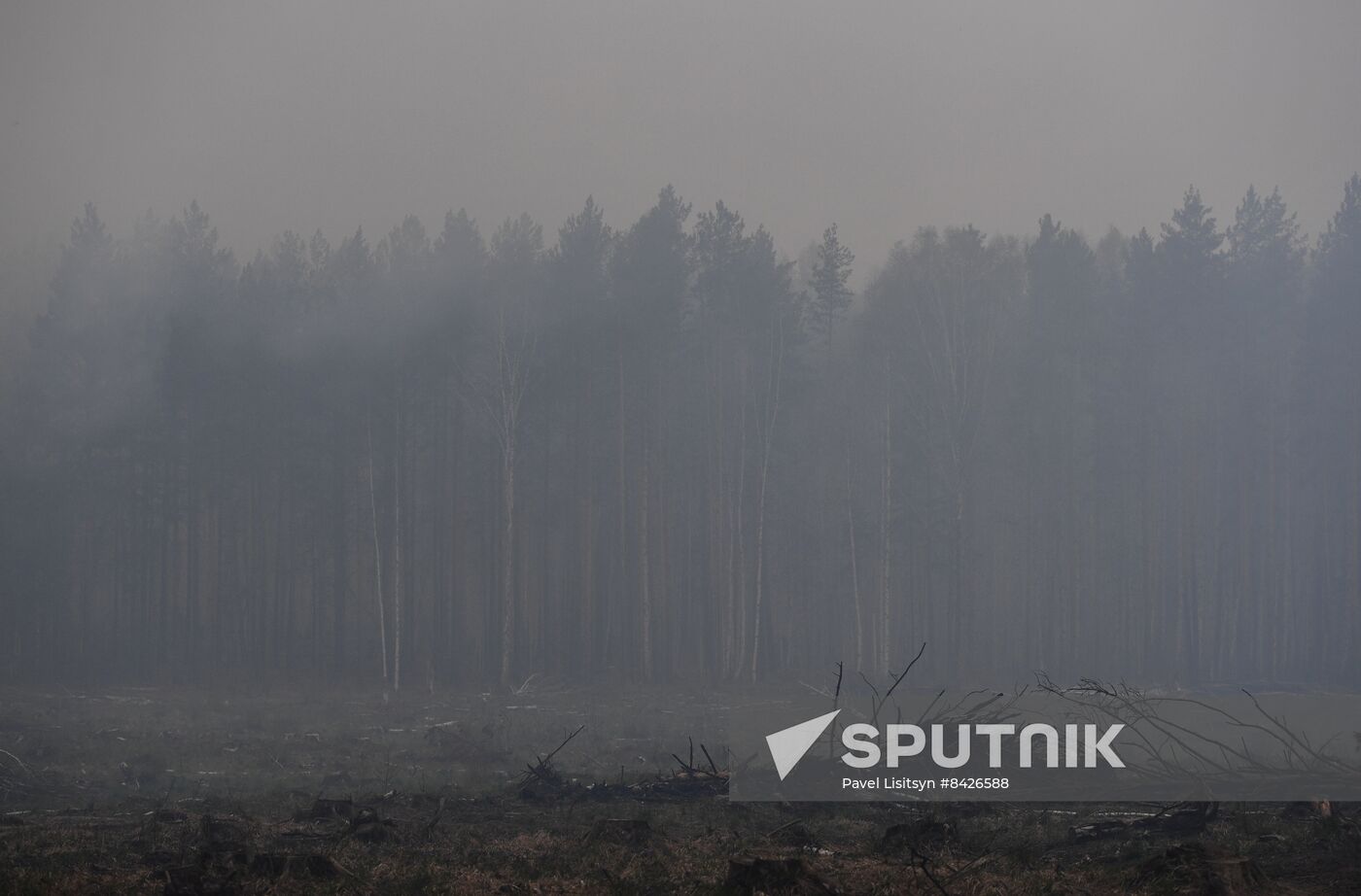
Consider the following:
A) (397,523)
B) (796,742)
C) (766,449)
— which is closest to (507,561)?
(397,523)

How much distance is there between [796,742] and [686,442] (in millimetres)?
25082

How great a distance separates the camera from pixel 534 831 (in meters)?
12.7

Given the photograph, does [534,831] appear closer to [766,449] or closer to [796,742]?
[796,742]

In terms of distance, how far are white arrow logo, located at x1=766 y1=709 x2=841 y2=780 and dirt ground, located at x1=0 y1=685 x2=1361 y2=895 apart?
874 mm

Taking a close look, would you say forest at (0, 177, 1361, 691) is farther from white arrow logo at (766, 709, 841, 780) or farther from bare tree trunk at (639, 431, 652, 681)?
white arrow logo at (766, 709, 841, 780)

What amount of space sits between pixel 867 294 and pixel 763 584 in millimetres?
11360

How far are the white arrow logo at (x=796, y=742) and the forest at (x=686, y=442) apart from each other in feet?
73.5

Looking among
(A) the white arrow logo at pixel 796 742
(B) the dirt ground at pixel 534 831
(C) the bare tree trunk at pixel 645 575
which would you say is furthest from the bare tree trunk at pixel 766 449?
(A) the white arrow logo at pixel 796 742

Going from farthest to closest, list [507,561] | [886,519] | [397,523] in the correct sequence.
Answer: [886,519] → [397,523] → [507,561]

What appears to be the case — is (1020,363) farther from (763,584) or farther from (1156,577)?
(763,584)

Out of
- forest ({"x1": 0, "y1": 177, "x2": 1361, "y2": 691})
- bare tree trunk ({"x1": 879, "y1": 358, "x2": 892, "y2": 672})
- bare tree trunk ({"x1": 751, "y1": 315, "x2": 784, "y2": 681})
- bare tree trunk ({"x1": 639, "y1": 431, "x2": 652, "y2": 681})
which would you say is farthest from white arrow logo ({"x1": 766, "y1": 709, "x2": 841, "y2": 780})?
forest ({"x1": 0, "y1": 177, "x2": 1361, "y2": 691})

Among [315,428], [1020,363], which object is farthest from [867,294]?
[315,428]

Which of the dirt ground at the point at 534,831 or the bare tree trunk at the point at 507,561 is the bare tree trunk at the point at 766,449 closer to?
the bare tree trunk at the point at 507,561

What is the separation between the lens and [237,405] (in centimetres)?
4012
